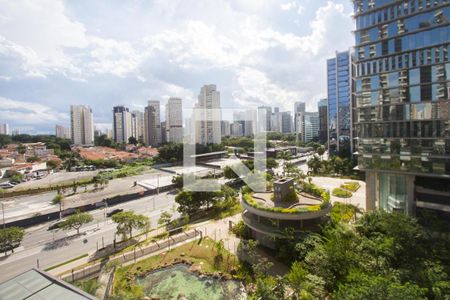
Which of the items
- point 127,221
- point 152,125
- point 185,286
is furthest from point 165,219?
point 152,125

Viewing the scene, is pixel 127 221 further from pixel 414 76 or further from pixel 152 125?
pixel 152 125

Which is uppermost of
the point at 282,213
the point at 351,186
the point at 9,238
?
the point at 282,213

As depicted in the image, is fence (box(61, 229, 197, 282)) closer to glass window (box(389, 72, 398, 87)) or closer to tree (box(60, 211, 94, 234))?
tree (box(60, 211, 94, 234))

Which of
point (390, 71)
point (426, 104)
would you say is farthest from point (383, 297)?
point (390, 71)

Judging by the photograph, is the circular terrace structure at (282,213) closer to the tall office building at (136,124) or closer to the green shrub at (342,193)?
the green shrub at (342,193)

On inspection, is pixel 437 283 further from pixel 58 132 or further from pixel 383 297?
pixel 58 132

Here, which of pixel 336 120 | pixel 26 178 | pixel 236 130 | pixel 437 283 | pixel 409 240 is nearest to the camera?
pixel 437 283
